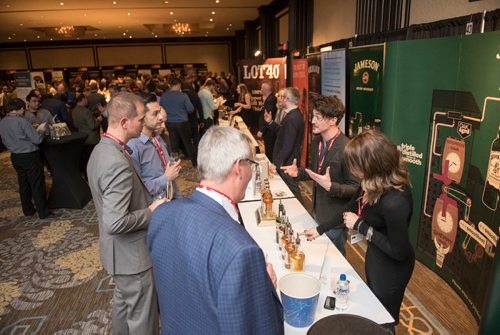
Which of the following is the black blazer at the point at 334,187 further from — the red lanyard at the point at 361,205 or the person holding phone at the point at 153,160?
the person holding phone at the point at 153,160

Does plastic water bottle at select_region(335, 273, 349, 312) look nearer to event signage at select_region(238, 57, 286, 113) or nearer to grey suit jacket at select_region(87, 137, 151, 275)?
grey suit jacket at select_region(87, 137, 151, 275)

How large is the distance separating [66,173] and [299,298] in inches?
187

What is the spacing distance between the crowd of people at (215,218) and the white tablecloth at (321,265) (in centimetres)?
13

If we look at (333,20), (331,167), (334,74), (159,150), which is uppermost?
(333,20)

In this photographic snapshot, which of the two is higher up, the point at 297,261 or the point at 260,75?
the point at 260,75

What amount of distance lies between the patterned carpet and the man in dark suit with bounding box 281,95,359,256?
989 millimetres

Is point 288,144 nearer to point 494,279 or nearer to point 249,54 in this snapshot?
point 494,279

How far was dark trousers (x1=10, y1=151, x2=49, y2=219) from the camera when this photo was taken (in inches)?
182

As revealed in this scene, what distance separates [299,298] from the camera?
1386 millimetres

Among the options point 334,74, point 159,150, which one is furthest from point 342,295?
point 334,74

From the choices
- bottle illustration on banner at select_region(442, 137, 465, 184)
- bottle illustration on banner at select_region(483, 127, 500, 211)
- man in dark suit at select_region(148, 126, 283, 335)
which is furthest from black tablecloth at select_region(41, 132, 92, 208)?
bottle illustration on banner at select_region(483, 127, 500, 211)

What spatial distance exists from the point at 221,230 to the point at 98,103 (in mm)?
6997

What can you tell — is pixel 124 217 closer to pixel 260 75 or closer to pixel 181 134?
pixel 181 134

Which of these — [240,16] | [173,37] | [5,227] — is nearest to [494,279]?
[5,227]
